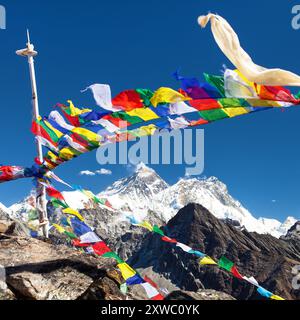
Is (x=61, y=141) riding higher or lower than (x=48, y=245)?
higher

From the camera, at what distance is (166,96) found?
33.2 ft

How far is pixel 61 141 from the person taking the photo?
44.7 feet

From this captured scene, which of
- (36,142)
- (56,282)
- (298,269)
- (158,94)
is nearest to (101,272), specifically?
(56,282)

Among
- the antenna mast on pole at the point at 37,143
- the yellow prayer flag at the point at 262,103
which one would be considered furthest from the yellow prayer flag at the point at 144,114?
the antenna mast on pole at the point at 37,143

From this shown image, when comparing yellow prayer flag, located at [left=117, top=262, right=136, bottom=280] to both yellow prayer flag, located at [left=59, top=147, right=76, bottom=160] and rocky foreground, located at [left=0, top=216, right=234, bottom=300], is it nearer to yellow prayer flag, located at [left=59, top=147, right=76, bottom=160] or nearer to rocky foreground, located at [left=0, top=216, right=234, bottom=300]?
rocky foreground, located at [left=0, top=216, right=234, bottom=300]

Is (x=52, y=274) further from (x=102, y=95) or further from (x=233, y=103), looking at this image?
(x=233, y=103)

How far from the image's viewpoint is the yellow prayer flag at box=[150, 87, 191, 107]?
991 centimetres

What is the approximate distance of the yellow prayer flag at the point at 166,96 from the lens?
9914 millimetres

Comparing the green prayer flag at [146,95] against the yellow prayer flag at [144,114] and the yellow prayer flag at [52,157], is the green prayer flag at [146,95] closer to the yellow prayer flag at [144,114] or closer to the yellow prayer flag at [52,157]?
the yellow prayer flag at [144,114]

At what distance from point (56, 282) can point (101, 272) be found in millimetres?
1285

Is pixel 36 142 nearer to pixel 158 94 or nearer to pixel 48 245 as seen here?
pixel 48 245

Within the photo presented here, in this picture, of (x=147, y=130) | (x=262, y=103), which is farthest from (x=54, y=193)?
(x=262, y=103)

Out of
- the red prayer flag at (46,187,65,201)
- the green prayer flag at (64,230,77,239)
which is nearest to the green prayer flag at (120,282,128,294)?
the green prayer flag at (64,230,77,239)
